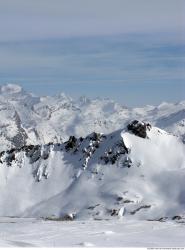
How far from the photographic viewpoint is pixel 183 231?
83.9 meters

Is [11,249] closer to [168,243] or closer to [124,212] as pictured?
[168,243]

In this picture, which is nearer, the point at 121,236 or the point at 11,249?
the point at 11,249

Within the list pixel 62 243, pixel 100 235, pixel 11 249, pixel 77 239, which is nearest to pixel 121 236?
pixel 100 235

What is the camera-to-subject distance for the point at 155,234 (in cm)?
7769

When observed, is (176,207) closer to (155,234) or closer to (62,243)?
(155,234)

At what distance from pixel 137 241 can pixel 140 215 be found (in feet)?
424

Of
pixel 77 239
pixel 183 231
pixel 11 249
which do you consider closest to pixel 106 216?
pixel 183 231

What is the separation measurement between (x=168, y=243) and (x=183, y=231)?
20.5 metres

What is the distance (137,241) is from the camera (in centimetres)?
6575

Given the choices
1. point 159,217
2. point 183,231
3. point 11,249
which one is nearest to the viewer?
point 11,249

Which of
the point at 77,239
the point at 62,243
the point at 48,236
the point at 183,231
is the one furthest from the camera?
the point at 183,231

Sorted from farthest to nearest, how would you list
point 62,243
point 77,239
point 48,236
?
1. point 48,236
2. point 77,239
3. point 62,243

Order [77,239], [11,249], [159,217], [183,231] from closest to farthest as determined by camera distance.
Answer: [11,249], [77,239], [183,231], [159,217]

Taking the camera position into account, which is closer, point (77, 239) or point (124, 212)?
point (77, 239)
